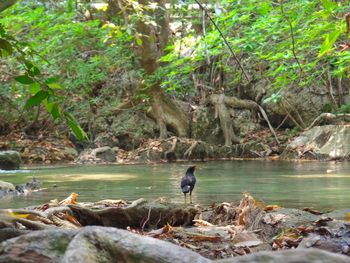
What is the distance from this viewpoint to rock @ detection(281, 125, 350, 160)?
15.3 meters

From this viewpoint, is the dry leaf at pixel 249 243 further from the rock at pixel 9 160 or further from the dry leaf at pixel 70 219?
the rock at pixel 9 160

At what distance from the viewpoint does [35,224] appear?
3465 millimetres

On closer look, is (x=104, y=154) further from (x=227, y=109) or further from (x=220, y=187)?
(x=220, y=187)

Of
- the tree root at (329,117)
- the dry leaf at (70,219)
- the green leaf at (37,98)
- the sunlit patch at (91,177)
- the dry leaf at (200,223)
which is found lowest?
the dry leaf at (200,223)

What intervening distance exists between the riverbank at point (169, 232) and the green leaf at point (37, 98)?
572 millimetres

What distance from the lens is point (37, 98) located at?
265cm

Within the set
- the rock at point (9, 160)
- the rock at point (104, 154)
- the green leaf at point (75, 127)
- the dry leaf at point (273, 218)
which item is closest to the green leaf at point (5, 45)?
the green leaf at point (75, 127)

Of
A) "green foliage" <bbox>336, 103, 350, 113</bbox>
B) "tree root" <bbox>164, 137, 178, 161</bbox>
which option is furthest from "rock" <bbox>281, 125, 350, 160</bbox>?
"tree root" <bbox>164, 137, 178, 161</bbox>

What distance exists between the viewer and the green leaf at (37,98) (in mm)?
2611

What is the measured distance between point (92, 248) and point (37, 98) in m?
0.75

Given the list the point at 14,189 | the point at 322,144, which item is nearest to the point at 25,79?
the point at 14,189

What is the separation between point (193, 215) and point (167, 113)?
14.6 meters

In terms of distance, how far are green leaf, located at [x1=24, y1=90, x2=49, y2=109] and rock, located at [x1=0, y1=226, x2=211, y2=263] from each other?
1.88ft

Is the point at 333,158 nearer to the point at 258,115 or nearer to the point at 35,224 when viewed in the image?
the point at 258,115
